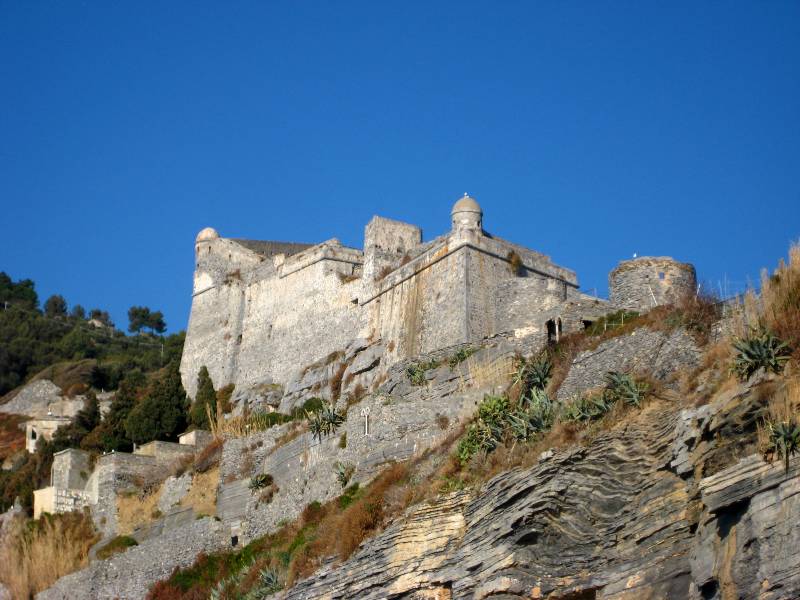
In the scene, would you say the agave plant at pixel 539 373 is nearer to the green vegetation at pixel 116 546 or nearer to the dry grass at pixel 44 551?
the green vegetation at pixel 116 546

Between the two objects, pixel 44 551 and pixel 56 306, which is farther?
pixel 56 306

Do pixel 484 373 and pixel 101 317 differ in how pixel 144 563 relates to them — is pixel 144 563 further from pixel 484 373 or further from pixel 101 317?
pixel 101 317

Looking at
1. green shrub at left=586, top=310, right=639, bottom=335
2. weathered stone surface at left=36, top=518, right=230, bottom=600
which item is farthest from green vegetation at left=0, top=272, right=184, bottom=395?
green shrub at left=586, top=310, right=639, bottom=335

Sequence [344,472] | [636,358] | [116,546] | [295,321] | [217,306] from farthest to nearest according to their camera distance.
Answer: [217,306]
[295,321]
[116,546]
[344,472]
[636,358]

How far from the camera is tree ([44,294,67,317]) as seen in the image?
4203 inches

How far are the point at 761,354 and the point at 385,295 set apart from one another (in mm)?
25775

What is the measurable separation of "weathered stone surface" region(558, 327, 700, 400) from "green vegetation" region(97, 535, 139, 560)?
15.4m

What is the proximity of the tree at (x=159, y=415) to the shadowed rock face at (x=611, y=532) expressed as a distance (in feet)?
73.8

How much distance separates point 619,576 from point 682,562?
1.19 m

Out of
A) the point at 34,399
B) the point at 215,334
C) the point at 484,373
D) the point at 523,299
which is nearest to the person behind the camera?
the point at 484,373

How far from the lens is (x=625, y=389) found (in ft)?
70.5

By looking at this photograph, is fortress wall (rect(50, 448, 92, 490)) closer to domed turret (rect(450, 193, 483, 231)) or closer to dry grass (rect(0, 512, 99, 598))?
dry grass (rect(0, 512, 99, 598))

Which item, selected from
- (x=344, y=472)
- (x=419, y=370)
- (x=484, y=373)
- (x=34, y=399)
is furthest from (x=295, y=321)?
(x=34, y=399)

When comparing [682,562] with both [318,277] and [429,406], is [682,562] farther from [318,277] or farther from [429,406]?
[318,277]
